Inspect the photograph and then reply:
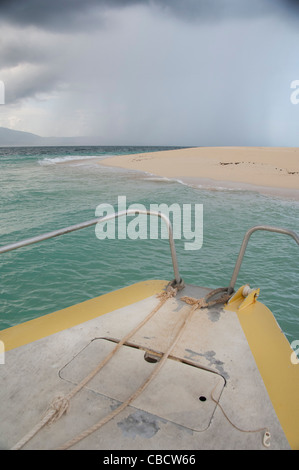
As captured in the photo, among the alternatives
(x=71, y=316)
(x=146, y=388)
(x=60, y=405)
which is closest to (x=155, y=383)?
(x=146, y=388)

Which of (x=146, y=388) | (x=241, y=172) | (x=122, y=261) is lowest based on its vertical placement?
(x=122, y=261)

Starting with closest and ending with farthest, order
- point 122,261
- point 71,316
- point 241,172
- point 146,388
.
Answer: point 146,388
point 71,316
point 122,261
point 241,172

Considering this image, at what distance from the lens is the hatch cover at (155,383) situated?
187cm

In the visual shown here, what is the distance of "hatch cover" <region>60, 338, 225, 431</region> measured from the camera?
1.87 m

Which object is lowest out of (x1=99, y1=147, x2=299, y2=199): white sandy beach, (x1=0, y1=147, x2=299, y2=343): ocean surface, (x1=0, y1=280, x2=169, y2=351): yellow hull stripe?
(x1=0, y1=147, x2=299, y2=343): ocean surface

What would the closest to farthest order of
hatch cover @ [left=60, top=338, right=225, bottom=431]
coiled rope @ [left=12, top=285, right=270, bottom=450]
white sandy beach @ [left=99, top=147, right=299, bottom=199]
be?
1. coiled rope @ [left=12, top=285, right=270, bottom=450]
2. hatch cover @ [left=60, top=338, right=225, bottom=431]
3. white sandy beach @ [left=99, top=147, right=299, bottom=199]

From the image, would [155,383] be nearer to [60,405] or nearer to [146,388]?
[146,388]

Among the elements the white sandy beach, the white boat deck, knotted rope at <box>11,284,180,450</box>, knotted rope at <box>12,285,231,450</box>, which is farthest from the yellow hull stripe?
the white sandy beach

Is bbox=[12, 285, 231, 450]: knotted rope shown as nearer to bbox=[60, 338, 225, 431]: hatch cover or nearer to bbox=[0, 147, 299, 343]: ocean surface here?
bbox=[60, 338, 225, 431]: hatch cover

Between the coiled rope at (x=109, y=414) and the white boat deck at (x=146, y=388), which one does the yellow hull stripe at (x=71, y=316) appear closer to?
the white boat deck at (x=146, y=388)

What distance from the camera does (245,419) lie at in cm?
184

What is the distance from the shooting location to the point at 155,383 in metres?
2.09

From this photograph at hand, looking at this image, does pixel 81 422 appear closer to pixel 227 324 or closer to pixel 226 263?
pixel 227 324

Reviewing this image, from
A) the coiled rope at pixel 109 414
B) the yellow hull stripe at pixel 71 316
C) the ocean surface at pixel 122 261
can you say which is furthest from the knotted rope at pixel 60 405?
the ocean surface at pixel 122 261
